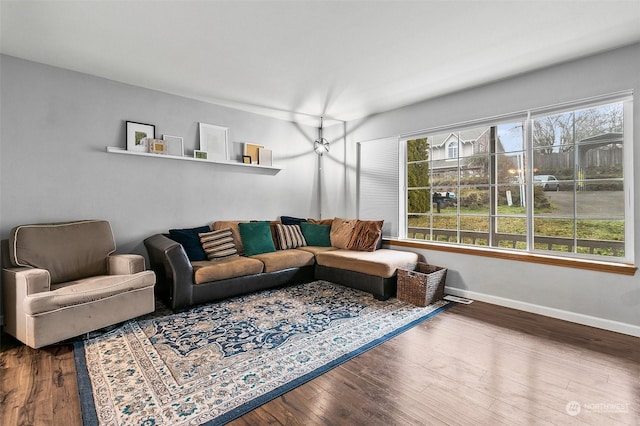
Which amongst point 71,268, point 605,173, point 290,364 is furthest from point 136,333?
point 605,173

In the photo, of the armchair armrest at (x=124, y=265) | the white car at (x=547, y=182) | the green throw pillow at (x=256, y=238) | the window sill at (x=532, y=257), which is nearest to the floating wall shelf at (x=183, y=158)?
the green throw pillow at (x=256, y=238)

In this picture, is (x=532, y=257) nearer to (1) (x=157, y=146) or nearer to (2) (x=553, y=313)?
(2) (x=553, y=313)

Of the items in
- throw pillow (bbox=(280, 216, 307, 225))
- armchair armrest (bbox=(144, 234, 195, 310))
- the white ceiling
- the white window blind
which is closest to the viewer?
the white ceiling

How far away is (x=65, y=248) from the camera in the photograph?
3.01 meters

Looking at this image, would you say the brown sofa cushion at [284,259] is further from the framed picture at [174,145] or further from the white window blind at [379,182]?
the framed picture at [174,145]

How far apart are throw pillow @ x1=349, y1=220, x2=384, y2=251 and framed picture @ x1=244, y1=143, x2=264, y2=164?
72.8 inches

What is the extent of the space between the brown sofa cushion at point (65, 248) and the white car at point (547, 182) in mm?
4521

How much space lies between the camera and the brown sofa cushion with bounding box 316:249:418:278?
3604mm

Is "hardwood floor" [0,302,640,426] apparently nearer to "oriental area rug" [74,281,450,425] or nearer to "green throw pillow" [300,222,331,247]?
"oriental area rug" [74,281,450,425]

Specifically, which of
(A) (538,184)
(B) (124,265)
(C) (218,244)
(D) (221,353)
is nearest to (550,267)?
(A) (538,184)

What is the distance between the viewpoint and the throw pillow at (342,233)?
459 cm

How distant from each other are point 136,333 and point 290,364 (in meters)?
1.45

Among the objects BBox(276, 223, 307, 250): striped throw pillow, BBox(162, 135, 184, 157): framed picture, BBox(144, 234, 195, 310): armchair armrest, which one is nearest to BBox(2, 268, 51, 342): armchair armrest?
BBox(144, 234, 195, 310): armchair armrest

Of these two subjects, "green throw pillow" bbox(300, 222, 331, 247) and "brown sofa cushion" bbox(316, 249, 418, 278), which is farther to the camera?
"green throw pillow" bbox(300, 222, 331, 247)
